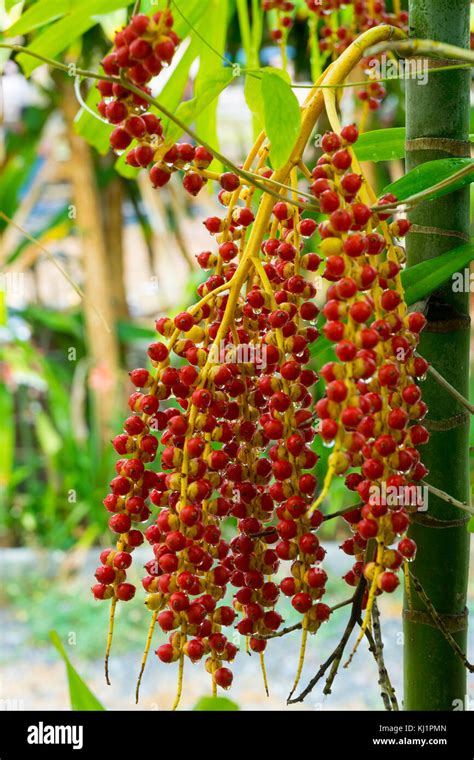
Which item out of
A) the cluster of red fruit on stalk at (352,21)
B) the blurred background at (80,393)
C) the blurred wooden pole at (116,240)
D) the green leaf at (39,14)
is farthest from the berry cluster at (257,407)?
the blurred wooden pole at (116,240)

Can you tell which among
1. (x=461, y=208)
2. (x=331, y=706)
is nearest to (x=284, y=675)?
(x=331, y=706)

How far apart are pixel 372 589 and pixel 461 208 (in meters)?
0.18

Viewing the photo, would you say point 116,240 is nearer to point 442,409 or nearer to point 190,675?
point 190,675

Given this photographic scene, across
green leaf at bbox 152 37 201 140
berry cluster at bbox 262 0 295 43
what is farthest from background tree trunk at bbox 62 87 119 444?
green leaf at bbox 152 37 201 140

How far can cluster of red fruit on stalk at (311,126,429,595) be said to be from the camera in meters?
0.27

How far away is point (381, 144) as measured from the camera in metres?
0.43

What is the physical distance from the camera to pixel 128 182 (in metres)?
2.52

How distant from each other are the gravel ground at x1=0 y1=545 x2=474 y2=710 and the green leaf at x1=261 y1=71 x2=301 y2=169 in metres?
1.53

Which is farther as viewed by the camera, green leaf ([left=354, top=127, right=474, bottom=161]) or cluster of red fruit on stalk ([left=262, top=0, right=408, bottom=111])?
cluster of red fruit on stalk ([left=262, top=0, right=408, bottom=111])

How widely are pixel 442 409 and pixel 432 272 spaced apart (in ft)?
0.21

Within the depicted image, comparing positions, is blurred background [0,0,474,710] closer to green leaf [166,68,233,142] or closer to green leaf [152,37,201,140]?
green leaf [152,37,201,140]

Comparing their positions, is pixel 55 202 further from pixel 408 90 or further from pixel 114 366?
pixel 408 90

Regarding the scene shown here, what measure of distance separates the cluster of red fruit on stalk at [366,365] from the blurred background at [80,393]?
146cm

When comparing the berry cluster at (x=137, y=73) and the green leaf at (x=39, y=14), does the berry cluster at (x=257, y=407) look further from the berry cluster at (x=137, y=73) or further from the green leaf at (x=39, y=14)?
the green leaf at (x=39, y=14)
